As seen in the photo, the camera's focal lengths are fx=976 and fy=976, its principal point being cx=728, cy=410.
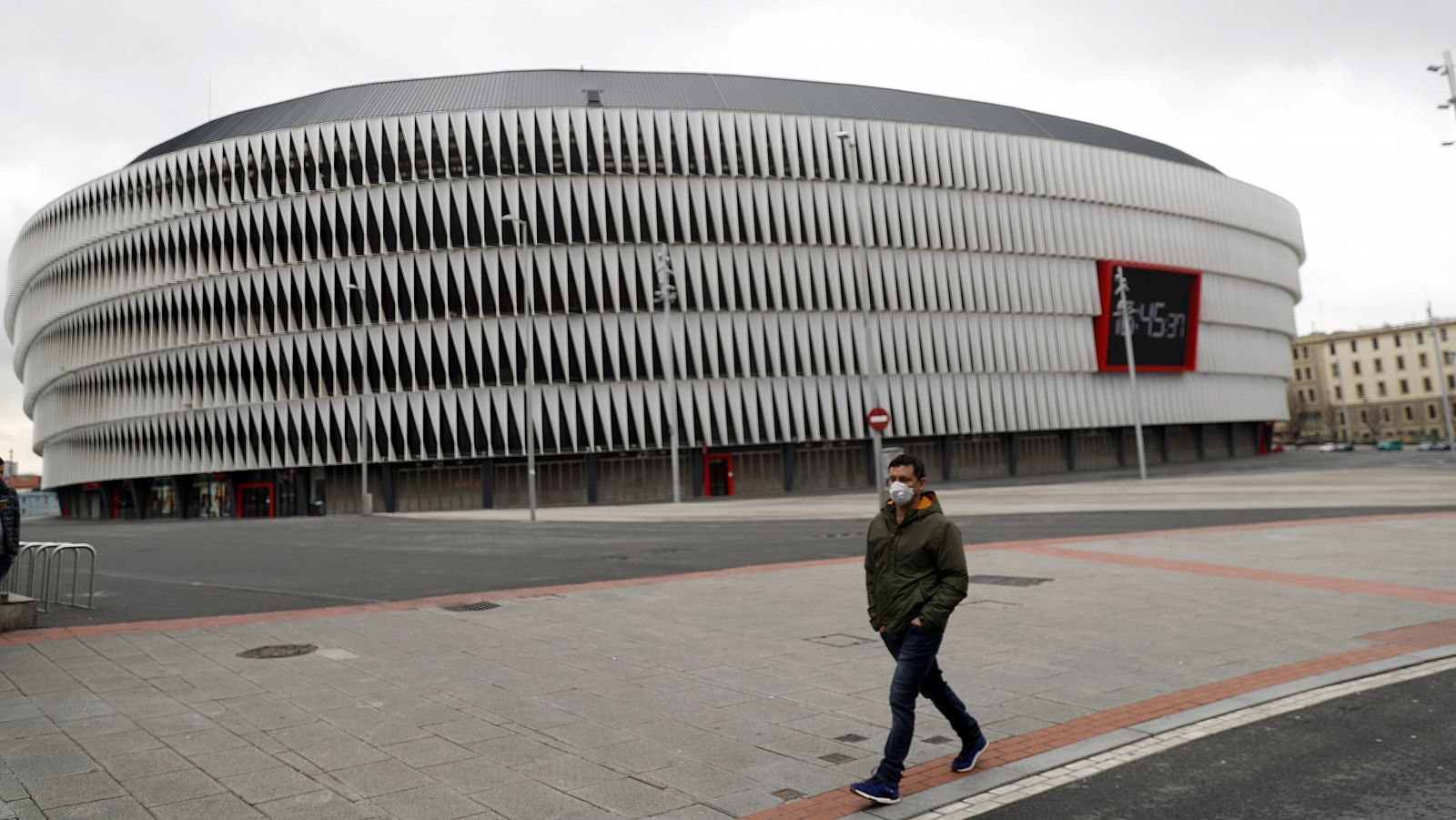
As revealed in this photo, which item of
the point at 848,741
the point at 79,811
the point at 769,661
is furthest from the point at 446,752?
the point at 769,661

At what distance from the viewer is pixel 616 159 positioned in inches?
2208

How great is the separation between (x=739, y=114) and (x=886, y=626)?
55755mm

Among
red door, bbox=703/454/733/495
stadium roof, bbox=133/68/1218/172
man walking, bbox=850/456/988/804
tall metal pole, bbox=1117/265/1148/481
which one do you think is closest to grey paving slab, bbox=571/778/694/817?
man walking, bbox=850/456/988/804

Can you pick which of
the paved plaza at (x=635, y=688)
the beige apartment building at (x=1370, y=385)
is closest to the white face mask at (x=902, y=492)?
the paved plaza at (x=635, y=688)

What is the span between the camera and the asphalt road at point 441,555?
13.9 metres

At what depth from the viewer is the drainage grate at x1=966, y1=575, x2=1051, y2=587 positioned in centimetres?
1326

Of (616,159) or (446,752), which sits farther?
(616,159)

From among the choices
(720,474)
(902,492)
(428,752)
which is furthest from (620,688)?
(720,474)

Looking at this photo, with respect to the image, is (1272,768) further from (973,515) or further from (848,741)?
(973,515)

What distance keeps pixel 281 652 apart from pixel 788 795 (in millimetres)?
6064

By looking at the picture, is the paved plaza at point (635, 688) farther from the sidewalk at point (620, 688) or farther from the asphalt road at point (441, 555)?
the asphalt road at point (441, 555)

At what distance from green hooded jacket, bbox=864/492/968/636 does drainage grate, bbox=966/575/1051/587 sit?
815 cm

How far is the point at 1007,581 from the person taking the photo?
13648 mm

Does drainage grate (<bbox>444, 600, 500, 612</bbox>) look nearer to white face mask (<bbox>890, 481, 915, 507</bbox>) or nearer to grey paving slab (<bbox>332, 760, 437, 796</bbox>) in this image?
grey paving slab (<bbox>332, 760, 437, 796</bbox>)
